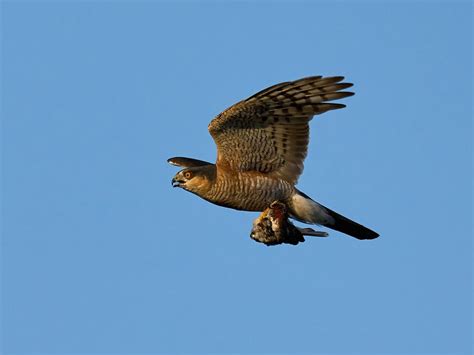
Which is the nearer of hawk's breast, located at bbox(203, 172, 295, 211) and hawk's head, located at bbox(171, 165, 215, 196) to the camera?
hawk's breast, located at bbox(203, 172, 295, 211)

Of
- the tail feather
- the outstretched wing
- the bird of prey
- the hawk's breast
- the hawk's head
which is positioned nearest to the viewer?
the outstretched wing

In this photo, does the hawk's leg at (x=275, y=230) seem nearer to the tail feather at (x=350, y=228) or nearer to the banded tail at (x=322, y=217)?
the banded tail at (x=322, y=217)

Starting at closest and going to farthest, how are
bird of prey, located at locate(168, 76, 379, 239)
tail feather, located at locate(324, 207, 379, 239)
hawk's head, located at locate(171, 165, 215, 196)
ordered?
1. bird of prey, located at locate(168, 76, 379, 239)
2. hawk's head, located at locate(171, 165, 215, 196)
3. tail feather, located at locate(324, 207, 379, 239)

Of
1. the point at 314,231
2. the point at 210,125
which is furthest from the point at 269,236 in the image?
the point at 210,125

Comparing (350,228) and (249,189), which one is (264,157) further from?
(350,228)

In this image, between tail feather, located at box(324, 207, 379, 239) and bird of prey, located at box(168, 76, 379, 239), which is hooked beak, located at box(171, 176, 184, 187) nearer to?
bird of prey, located at box(168, 76, 379, 239)

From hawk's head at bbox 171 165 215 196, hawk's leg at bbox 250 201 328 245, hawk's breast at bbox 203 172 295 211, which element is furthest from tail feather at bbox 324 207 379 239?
hawk's head at bbox 171 165 215 196

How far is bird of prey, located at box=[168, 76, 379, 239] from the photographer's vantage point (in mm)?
12102

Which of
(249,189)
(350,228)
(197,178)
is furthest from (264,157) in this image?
(350,228)

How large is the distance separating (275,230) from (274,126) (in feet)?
4.61

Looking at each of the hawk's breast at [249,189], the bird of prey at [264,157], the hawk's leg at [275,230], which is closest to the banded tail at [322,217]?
the bird of prey at [264,157]

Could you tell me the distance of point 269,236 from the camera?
12047mm

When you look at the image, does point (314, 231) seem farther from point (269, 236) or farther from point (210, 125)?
point (210, 125)

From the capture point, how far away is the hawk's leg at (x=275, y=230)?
11981 millimetres
